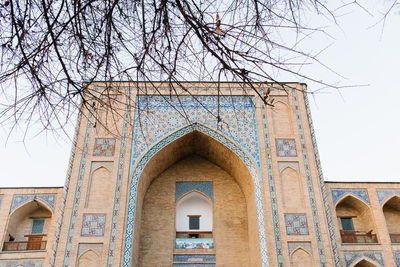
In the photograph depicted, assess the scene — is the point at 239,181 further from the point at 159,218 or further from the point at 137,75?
the point at 137,75

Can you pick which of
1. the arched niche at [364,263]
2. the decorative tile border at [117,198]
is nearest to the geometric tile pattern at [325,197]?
the arched niche at [364,263]

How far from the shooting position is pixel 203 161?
9.48 m

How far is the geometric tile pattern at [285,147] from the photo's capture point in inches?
324

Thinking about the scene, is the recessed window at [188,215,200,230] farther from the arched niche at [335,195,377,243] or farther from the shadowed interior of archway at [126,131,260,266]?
the arched niche at [335,195,377,243]

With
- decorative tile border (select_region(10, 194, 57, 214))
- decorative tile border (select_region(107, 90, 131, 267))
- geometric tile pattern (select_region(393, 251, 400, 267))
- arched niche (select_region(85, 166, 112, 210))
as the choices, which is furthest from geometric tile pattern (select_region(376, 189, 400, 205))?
decorative tile border (select_region(10, 194, 57, 214))

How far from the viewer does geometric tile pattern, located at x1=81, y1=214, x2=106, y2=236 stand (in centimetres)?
725

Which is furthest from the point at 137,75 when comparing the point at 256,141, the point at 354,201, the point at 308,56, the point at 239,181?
the point at 354,201

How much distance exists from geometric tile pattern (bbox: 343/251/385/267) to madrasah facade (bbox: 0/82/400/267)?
0.8 inches

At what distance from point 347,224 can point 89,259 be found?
562cm

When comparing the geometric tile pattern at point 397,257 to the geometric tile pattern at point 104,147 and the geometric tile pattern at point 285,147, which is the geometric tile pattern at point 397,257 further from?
the geometric tile pattern at point 104,147

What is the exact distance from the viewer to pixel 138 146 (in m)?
8.25

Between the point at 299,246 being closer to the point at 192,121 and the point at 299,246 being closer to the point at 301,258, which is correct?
the point at 301,258

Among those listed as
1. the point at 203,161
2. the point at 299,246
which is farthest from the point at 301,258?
the point at 203,161

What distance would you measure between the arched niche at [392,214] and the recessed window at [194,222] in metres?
4.28
